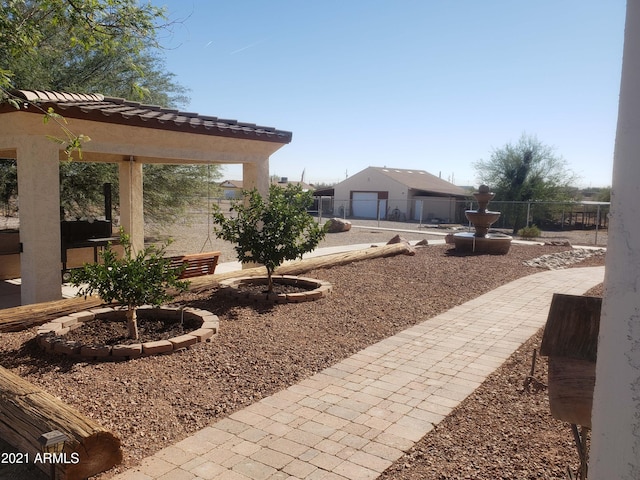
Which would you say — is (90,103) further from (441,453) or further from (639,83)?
(639,83)

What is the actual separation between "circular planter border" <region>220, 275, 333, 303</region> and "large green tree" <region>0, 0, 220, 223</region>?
3384 millimetres

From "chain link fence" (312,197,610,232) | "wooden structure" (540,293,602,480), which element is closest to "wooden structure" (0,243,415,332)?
"wooden structure" (540,293,602,480)

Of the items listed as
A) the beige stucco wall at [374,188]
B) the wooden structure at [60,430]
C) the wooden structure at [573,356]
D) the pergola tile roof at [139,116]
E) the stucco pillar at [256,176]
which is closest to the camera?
the wooden structure at [573,356]

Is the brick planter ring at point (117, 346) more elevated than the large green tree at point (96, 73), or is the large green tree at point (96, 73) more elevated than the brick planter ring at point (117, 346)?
the large green tree at point (96, 73)

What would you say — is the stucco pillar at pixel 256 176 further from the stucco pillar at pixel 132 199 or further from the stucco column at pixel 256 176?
the stucco pillar at pixel 132 199

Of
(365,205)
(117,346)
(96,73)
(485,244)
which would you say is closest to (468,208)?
(365,205)

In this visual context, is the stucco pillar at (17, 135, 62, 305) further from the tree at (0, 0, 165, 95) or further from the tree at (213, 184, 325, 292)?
the tree at (213, 184, 325, 292)

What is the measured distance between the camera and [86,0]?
574 centimetres

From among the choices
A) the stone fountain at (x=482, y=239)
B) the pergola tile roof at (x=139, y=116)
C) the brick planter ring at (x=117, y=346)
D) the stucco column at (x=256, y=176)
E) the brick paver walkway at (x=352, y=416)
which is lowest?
the brick paver walkway at (x=352, y=416)

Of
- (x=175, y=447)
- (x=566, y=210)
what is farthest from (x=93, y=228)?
(x=566, y=210)

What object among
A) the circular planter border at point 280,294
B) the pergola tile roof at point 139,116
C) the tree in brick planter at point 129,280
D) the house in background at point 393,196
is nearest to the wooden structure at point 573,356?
the tree in brick planter at point 129,280

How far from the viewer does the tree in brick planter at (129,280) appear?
17.5ft

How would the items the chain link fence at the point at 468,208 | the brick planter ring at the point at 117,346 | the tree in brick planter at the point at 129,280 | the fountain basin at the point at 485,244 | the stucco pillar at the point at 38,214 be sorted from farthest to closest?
1. the chain link fence at the point at 468,208
2. the fountain basin at the point at 485,244
3. the stucco pillar at the point at 38,214
4. the tree in brick planter at the point at 129,280
5. the brick planter ring at the point at 117,346

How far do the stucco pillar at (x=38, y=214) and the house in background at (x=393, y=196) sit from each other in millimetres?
35753
